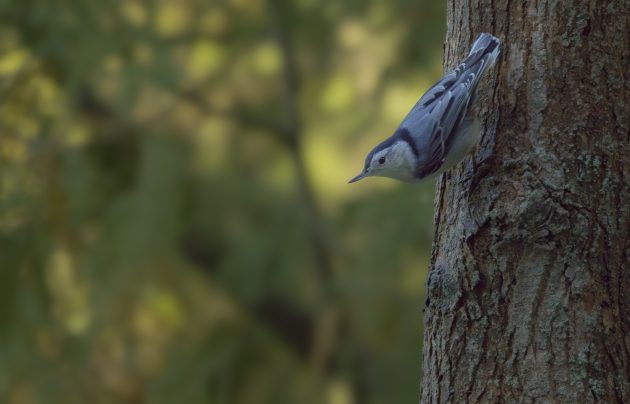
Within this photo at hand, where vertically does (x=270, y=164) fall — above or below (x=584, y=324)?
above

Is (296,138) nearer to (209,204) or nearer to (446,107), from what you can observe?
(209,204)

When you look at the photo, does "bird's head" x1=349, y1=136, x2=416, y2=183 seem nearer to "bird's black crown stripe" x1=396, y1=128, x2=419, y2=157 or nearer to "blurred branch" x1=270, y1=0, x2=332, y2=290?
"bird's black crown stripe" x1=396, y1=128, x2=419, y2=157

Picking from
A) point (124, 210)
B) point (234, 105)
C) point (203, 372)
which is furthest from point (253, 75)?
point (203, 372)

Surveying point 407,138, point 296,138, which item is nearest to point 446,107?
point 407,138

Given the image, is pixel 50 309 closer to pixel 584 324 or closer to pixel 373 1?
pixel 373 1

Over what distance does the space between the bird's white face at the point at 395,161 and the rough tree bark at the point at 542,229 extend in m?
0.35

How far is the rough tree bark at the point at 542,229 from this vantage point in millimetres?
2043

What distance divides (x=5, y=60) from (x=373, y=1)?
2068mm

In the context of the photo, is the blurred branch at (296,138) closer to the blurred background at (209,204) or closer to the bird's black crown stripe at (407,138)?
the blurred background at (209,204)

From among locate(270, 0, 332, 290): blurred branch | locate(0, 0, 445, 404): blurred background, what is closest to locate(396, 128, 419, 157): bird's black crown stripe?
locate(0, 0, 445, 404): blurred background

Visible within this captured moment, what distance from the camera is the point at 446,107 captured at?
248 centimetres

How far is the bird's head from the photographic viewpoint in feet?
8.64

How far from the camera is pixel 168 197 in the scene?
17.7 feet

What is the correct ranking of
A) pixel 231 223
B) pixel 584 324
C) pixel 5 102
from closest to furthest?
pixel 584 324 < pixel 5 102 < pixel 231 223
